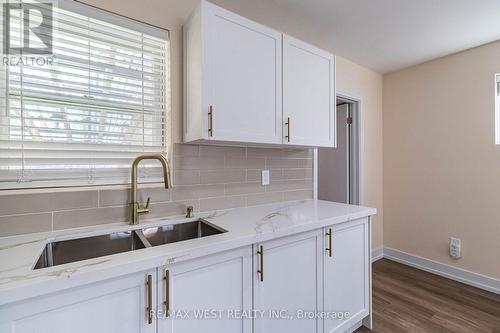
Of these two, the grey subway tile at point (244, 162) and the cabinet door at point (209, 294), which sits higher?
the grey subway tile at point (244, 162)

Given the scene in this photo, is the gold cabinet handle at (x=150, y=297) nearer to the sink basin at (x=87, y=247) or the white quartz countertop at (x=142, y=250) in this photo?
the white quartz countertop at (x=142, y=250)

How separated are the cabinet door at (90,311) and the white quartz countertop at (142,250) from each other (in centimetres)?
6

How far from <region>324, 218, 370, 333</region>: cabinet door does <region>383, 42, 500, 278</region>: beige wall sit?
149cm

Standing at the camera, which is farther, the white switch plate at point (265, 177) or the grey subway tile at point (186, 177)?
the white switch plate at point (265, 177)

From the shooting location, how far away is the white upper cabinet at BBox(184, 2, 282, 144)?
4.33 feet

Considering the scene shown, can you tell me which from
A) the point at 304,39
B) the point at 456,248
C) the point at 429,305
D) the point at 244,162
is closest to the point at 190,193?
the point at 244,162

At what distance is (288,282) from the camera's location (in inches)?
52.2

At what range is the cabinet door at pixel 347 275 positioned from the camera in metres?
1.52

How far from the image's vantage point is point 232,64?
1.40 m

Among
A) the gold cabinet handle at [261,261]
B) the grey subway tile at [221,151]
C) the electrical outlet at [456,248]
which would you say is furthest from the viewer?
the electrical outlet at [456,248]

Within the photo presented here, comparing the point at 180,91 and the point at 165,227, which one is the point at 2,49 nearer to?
the point at 180,91

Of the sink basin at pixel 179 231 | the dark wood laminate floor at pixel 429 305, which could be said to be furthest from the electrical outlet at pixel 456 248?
the sink basin at pixel 179 231

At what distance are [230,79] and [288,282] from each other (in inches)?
48.0

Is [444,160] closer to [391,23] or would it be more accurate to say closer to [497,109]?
[497,109]
